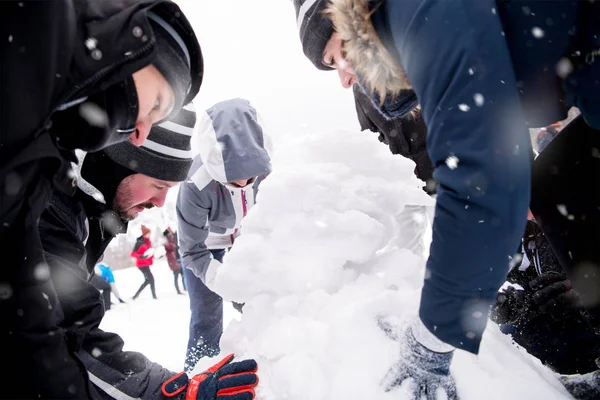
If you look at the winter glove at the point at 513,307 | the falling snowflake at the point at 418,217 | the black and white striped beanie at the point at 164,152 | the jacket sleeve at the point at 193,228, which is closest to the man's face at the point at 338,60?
the black and white striped beanie at the point at 164,152

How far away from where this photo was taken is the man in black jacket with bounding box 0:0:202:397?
760mm

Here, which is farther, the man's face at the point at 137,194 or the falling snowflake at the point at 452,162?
the man's face at the point at 137,194

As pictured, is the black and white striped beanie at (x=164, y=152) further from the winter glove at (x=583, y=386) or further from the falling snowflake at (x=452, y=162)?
the winter glove at (x=583, y=386)

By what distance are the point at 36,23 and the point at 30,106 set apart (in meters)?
0.16

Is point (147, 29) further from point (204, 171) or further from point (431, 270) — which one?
point (204, 171)

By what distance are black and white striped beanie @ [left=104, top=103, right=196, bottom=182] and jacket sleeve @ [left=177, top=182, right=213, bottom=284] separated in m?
1.02

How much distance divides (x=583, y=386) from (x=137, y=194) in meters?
2.17

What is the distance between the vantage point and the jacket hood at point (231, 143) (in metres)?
3.04

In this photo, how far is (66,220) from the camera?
1493 millimetres

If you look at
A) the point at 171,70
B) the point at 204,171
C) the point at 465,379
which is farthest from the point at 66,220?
the point at 204,171

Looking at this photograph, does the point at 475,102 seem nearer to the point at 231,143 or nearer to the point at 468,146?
the point at 468,146

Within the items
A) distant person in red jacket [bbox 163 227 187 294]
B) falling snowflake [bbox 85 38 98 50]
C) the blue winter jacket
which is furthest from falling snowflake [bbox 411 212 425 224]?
distant person in red jacket [bbox 163 227 187 294]

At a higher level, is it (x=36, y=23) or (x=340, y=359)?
(x=36, y=23)

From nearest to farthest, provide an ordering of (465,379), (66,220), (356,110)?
(465,379), (66,220), (356,110)
